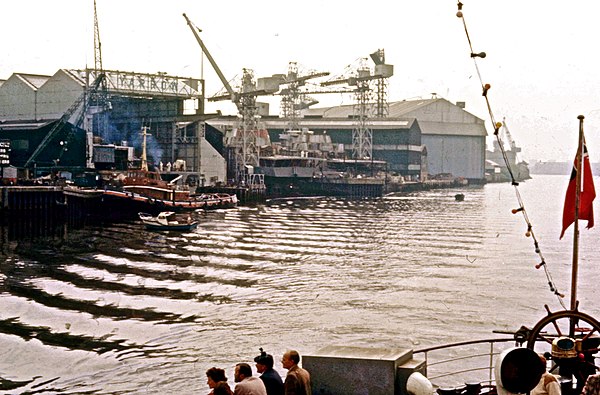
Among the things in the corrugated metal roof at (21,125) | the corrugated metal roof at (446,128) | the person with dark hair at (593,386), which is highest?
the corrugated metal roof at (446,128)

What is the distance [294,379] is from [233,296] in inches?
932

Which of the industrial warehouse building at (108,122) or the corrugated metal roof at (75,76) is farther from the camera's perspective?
the corrugated metal roof at (75,76)

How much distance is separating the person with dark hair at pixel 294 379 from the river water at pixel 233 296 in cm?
965

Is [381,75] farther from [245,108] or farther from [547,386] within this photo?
[547,386]

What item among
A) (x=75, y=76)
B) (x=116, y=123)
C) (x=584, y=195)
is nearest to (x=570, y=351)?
(x=584, y=195)

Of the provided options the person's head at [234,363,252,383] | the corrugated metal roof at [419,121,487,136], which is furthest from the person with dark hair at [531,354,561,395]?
the corrugated metal roof at [419,121,487,136]

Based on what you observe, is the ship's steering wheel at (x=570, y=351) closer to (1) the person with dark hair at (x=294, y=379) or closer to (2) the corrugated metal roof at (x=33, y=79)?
(1) the person with dark hair at (x=294, y=379)

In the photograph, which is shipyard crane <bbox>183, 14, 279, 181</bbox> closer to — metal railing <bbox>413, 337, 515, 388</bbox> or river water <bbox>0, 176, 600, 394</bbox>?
river water <bbox>0, 176, 600, 394</bbox>

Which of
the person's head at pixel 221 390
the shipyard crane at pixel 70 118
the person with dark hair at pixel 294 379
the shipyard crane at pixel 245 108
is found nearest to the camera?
the person's head at pixel 221 390

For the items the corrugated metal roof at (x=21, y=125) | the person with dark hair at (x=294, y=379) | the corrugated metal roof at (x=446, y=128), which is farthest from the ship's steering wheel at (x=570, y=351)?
the corrugated metal roof at (x=446, y=128)

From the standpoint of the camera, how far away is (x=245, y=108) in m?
131

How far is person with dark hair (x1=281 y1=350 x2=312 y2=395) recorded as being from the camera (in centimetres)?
1238

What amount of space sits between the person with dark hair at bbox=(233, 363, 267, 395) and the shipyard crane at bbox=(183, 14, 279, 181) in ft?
369

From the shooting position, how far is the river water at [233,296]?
2480 centimetres
